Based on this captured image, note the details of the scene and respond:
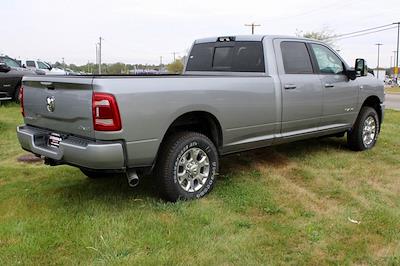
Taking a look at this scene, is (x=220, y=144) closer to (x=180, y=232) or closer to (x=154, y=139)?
(x=154, y=139)

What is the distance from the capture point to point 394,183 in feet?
18.0

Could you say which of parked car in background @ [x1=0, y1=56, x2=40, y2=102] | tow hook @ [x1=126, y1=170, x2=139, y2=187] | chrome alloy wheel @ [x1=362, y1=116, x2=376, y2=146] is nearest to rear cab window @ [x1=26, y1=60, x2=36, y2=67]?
parked car in background @ [x1=0, y1=56, x2=40, y2=102]

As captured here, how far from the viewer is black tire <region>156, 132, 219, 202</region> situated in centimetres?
449

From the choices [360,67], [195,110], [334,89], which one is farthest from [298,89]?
[195,110]

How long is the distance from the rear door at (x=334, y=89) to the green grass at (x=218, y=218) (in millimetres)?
765

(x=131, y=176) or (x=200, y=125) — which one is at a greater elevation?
(x=200, y=125)

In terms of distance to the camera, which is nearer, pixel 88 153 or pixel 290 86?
pixel 88 153

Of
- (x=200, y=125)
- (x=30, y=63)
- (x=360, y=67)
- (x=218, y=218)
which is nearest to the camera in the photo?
(x=218, y=218)

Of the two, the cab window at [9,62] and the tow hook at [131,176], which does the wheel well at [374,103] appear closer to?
the tow hook at [131,176]

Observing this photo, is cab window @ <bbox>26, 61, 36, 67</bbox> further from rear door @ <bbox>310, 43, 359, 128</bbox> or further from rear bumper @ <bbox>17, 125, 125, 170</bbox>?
rear bumper @ <bbox>17, 125, 125, 170</bbox>

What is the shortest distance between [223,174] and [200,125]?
101 centimetres

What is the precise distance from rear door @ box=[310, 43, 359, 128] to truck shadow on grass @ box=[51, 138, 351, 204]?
0.67 meters

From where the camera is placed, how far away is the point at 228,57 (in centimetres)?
616

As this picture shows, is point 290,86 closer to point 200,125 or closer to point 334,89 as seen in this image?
point 334,89
